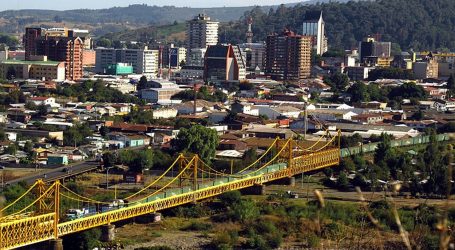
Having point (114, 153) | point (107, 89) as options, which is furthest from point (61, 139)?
point (107, 89)

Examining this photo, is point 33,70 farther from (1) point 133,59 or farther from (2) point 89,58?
(2) point 89,58

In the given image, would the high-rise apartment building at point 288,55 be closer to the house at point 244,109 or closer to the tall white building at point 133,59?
the tall white building at point 133,59

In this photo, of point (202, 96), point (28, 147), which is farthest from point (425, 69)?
point (28, 147)

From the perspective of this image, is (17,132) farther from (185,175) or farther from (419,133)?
(419,133)

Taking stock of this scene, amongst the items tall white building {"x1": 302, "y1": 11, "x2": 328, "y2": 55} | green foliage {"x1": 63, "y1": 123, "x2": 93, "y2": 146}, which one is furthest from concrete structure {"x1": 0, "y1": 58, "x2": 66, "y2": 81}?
tall white building {"x1": 302, "y1": 11, "x2": 328, "y2": 55}

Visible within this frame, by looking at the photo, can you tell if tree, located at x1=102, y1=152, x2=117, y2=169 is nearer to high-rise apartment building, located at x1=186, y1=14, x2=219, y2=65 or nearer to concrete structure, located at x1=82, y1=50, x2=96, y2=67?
concrete structure, located at x1=82, y1=50, x2=96, y2=67

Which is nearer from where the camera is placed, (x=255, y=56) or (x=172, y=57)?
(x=255, y=56)
